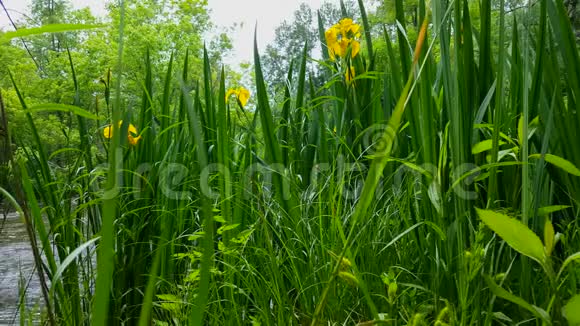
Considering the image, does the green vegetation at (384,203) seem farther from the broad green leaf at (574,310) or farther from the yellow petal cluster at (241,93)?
the yellow petal cluster at (241,93)

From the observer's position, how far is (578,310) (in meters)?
0.46

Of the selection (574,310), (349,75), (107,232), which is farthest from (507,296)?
(349,75)

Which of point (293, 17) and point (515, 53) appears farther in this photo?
point (293, 17)

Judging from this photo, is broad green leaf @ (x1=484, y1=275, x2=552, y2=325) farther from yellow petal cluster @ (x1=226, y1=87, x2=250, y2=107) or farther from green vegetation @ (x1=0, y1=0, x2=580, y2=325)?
yellow petal cluster @ (x1=226, y1=87, x2=250, y2=107)

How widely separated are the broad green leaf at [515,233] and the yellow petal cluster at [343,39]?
3.33ft

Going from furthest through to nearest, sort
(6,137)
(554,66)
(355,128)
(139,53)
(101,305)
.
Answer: (139,53) < (355,128) < (554,66) < (6,137) < (101,305)

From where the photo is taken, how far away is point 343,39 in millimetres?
1467

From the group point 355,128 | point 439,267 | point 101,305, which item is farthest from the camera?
point 355,128

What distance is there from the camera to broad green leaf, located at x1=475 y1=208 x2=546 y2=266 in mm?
462

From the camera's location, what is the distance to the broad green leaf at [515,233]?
46 centimetres

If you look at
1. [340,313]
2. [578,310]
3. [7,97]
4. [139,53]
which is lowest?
[340,313]

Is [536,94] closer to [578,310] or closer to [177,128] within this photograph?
[578,310]

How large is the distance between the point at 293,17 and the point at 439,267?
31.7m

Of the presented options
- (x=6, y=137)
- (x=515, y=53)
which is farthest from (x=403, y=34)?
(x=6, y=137)
